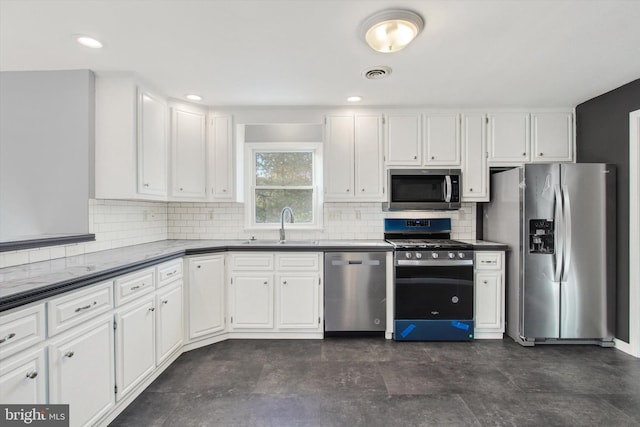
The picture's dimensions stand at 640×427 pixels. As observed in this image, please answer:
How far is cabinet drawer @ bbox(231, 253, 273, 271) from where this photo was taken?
115 inches

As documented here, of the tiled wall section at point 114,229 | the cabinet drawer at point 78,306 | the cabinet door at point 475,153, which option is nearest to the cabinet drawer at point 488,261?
the cabinet door at point 475,153

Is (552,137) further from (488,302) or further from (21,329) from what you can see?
(21,329)

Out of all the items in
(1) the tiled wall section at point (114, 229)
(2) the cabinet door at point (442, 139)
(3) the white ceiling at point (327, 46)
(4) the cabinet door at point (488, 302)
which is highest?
(3) the white ceiling at point (327, 46)

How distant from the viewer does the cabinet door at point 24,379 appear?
1175 millimetres

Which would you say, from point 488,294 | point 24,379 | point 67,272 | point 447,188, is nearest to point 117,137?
point 67,272

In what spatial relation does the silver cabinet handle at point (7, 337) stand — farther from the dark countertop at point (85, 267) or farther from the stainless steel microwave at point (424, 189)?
the stainless steel microwave at point (424, 189)

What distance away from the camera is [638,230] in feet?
8.50

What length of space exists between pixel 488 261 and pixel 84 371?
3.33 meters

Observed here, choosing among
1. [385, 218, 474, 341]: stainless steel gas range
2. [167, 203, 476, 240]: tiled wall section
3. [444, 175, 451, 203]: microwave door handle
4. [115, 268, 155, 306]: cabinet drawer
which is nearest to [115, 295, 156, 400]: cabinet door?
[115, 268, 155, 306]: cabinet drawer

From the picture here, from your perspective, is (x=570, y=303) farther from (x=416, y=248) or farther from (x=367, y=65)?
(x=367, y=65)

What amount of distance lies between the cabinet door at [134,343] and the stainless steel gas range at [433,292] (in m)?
2.15

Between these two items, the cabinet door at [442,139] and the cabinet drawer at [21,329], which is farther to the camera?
the cabinet door at [442,139]

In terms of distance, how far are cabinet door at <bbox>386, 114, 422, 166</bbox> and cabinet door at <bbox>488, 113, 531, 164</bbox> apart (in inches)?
31.7

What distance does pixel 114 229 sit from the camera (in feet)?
8.77
